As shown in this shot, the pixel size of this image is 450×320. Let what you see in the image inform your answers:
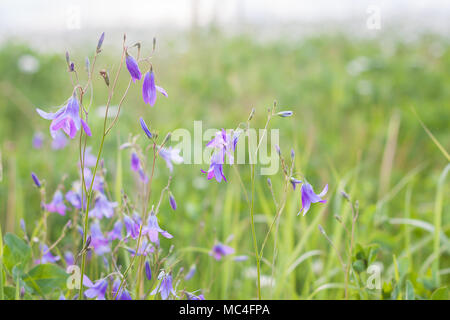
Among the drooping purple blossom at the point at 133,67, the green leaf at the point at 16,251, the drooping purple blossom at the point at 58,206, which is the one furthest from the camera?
the drooping purple blossom at the point at 58,206

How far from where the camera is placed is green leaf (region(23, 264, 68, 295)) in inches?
40.3

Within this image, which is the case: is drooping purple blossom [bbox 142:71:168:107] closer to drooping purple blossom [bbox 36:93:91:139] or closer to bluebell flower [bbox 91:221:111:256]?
drooping purple blossom [bbox 36:93:91:139]

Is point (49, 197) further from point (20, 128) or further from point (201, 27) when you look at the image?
point (201, 27)

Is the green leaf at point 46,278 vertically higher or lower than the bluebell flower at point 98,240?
lower

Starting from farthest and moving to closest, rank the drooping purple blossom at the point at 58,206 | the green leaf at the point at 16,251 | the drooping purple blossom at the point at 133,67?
the drooping purple blossom at the point at 58,206, the green leaf at the point at 16,251, the drooping purple blossom at the point at 133,67

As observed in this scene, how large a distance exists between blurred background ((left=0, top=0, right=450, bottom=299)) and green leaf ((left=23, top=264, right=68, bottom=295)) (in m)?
0.21

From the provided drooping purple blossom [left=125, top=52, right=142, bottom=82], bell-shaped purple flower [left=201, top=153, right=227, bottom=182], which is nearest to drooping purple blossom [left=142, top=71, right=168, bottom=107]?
drooping purple blossom [left=125, top=52, right=142, bottom=82]

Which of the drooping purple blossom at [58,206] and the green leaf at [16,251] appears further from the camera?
the drooping purple blossom at [58,206]

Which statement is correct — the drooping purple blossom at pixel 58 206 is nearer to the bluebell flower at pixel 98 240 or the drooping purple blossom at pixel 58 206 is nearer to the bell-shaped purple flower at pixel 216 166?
the bluebell flower at pixel 98 240

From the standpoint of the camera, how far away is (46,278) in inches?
40.8

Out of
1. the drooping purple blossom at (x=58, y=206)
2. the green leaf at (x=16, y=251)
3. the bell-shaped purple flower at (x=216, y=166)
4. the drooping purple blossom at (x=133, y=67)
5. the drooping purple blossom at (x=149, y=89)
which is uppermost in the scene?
the drooping purple blossom at (x=133, y=67)

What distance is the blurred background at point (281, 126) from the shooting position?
158 centimetres

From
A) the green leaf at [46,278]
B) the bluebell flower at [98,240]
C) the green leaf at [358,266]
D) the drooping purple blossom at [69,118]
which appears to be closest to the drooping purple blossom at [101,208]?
the bluebell flower at [98,240]
